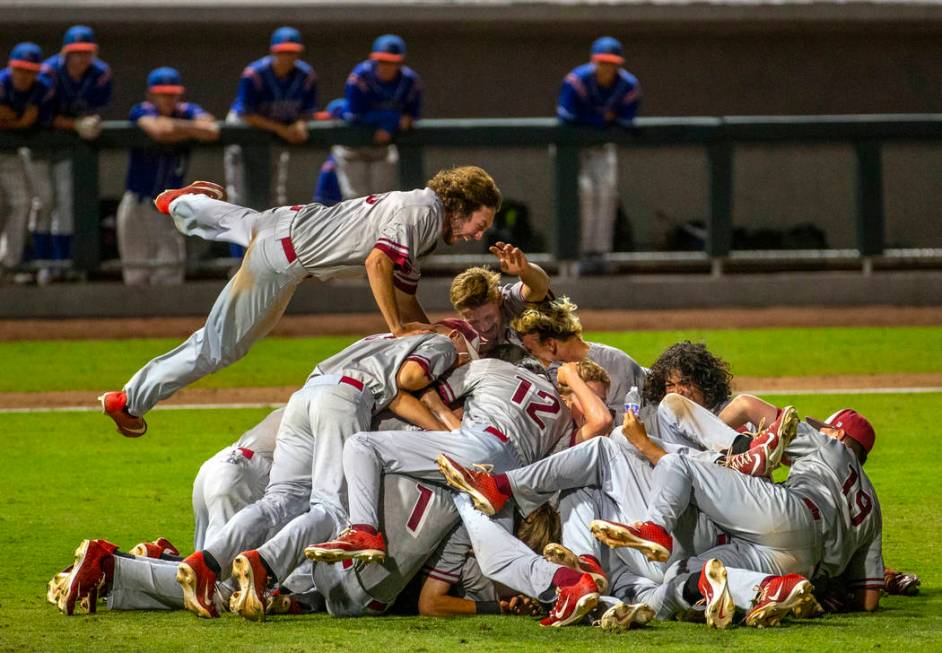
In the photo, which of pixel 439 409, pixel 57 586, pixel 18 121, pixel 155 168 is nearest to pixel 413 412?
pixel 439 409

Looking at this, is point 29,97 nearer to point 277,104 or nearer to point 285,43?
point 277,104

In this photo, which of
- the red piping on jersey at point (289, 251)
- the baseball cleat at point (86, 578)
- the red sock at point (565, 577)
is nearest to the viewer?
the red sock at point (565, 577)

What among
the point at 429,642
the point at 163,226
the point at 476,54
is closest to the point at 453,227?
the point at 429,642

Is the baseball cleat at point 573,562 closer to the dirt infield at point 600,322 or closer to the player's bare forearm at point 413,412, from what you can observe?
the player's bare forearm at point 413,412

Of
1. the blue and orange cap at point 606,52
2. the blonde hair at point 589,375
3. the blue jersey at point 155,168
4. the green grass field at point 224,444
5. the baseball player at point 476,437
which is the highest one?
the blue and orange cap at point 606,52

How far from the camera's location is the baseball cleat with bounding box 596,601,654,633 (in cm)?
522

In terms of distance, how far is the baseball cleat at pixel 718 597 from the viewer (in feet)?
17.0

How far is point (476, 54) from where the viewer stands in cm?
2006

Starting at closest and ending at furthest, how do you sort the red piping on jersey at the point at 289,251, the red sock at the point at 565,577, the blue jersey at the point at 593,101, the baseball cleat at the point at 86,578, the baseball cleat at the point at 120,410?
the red sock at the point at 565,577
the baseball cleat at the point at 86,578
the red piping on jersey at the point at 289,251
the baseball cleat at the point at 120,410
the blue jersey at the point at 593,101

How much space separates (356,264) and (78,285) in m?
7.70

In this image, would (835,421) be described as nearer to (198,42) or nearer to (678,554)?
(678,554)

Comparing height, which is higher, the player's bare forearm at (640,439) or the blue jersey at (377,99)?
the blue jersey at (377,99)

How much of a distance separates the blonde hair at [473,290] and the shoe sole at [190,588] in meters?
1.95

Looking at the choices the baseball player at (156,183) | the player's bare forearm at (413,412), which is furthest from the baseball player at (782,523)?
the baseball player at (156,183)
